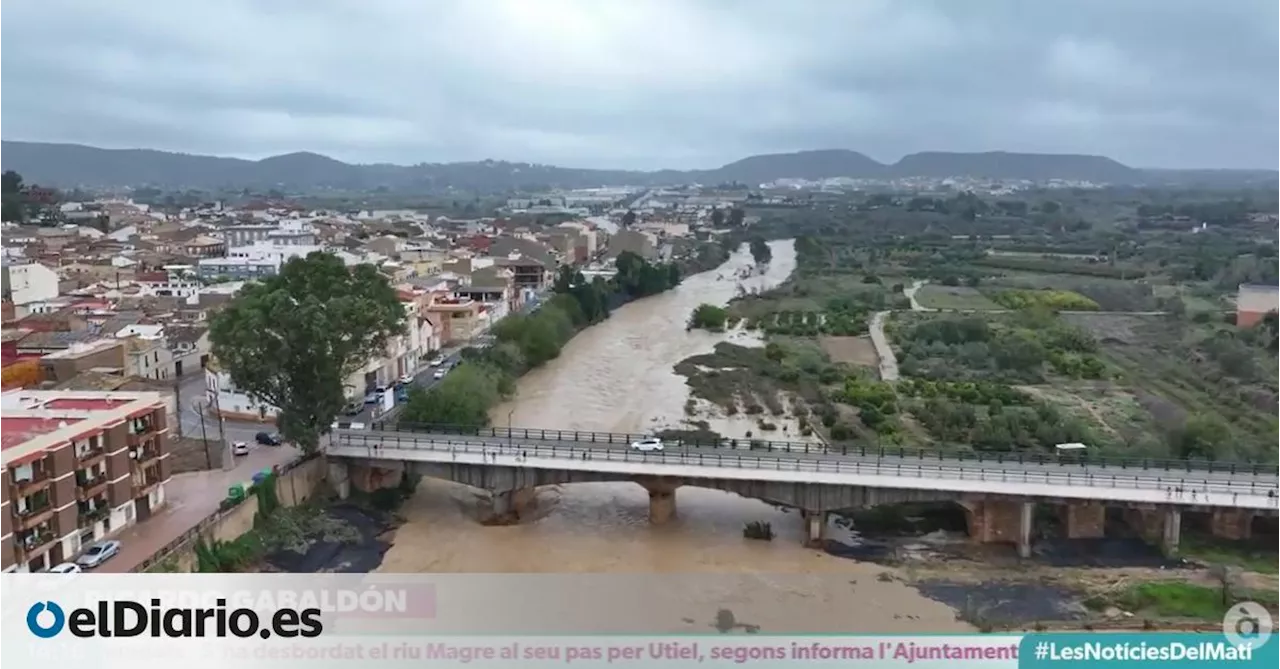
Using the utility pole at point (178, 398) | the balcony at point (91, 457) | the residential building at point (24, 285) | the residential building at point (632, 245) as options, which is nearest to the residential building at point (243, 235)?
the residential building at point (632, 245)

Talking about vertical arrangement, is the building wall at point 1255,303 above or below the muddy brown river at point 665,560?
above

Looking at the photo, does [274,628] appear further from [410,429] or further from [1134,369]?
[1134,369]

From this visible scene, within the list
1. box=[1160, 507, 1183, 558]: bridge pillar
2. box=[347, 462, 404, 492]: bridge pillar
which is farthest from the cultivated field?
box=[347, 462, 404, 492]: bridge pillar

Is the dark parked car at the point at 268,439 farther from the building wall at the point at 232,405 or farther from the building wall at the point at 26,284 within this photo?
the building wall at the point at 26,284

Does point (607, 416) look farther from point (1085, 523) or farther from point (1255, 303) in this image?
point (1255, 303)

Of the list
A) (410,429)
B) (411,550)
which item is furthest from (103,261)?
(411,550)

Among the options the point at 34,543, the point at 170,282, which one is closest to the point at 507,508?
the point at 34,543
